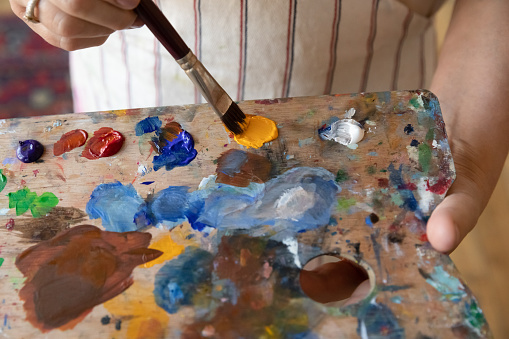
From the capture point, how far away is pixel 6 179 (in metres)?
0.60

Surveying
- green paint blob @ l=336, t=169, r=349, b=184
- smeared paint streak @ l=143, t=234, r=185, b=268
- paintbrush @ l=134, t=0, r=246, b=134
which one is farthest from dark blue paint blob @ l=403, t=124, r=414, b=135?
smeared paint streak @ l=143, t=234, r=185, b=268

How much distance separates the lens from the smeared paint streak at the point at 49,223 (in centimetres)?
55

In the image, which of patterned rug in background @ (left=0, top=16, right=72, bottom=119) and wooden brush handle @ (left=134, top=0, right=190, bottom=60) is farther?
patterned rug in background @ (left=0, top=16, right=72, bottom=119)

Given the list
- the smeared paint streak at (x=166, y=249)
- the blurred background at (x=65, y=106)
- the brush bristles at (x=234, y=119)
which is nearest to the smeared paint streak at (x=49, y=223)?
the smeared paint streak at (x=166, y=249)

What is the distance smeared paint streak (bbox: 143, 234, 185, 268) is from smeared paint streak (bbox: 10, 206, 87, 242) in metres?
0.11

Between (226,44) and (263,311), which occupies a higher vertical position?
(226,44)

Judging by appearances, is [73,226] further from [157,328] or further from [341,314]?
[341,314]

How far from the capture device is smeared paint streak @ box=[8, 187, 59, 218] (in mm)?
570

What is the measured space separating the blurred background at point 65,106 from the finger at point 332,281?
0.88m

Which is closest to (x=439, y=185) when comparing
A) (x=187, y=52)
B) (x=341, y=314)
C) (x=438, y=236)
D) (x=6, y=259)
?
(x=438, y=236)

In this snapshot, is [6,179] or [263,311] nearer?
[263,311]

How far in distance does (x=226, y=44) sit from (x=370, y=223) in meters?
0.40

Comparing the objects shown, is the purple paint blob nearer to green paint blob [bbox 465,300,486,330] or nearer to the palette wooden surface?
the palette wooden surface

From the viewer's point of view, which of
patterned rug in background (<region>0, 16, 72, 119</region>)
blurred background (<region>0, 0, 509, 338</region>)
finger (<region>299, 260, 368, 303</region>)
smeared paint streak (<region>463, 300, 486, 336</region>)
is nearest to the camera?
smeared paint streak (<region>463, 300, 486, 336</region>)
